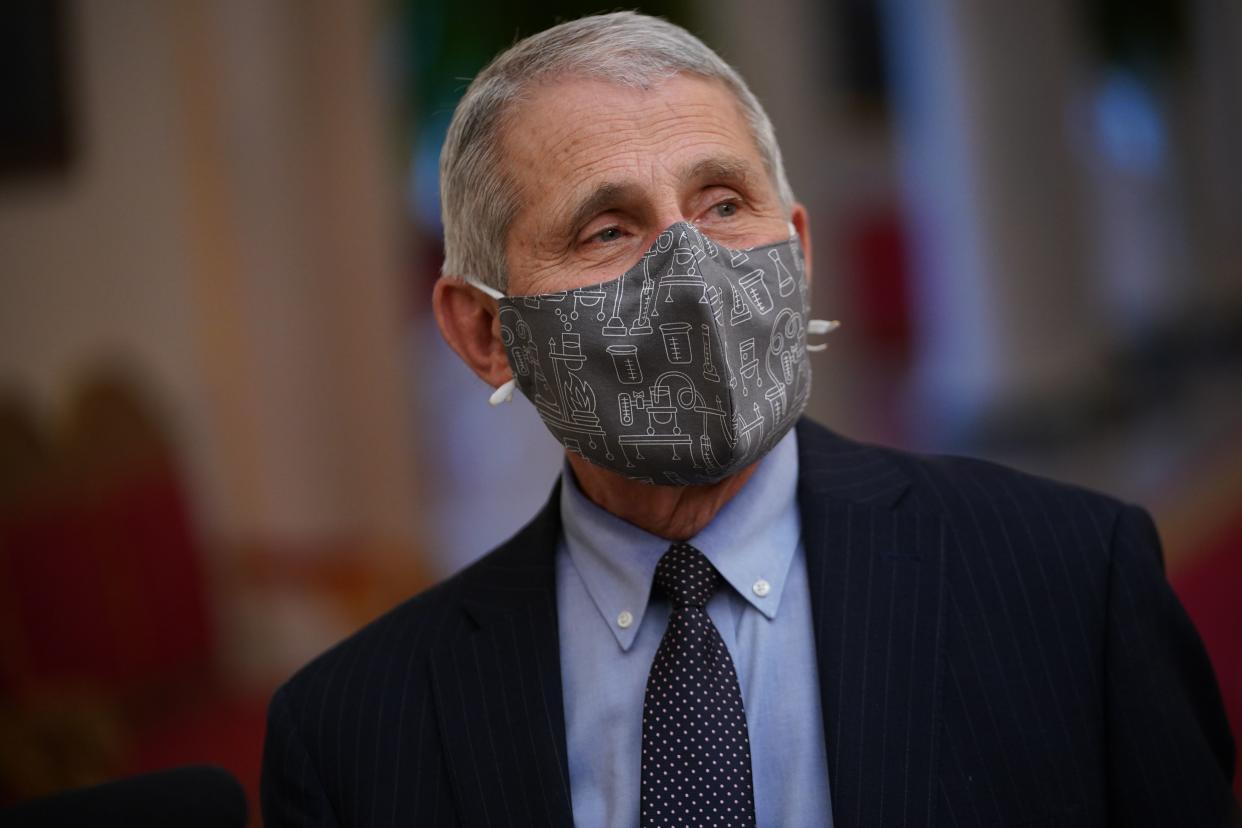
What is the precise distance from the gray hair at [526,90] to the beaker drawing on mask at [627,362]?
0.24m

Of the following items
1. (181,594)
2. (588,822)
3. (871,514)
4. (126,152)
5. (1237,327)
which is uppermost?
(126,152)

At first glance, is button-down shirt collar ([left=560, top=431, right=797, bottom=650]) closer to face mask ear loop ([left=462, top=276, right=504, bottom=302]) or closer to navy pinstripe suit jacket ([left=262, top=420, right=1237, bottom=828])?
navy pinstripe suit jacket ([left=262, top=420, right=1237, bottom=828])

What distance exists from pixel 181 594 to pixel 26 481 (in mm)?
650

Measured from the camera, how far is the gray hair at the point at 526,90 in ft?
5.86

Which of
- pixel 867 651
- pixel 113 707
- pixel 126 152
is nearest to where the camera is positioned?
pixel 867 651

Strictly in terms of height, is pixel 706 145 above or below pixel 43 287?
above

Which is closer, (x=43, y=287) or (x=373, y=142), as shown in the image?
(x=43, y=287)

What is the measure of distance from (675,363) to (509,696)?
49 cm

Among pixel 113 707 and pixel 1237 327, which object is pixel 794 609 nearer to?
pixel 113 707

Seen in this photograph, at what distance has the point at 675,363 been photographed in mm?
1683

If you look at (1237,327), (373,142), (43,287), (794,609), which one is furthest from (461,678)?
(1237,327)

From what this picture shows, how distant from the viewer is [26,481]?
3936mm

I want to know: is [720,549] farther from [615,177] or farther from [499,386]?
[615,177]

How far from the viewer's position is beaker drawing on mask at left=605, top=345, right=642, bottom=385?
1.70 m
